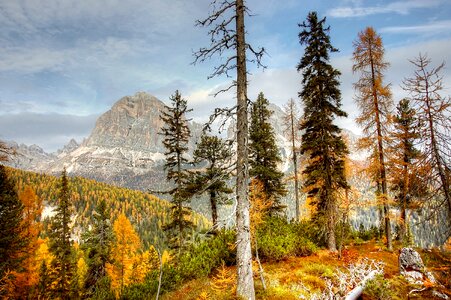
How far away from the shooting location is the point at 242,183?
9.01 m

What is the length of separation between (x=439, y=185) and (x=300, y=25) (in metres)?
12.3

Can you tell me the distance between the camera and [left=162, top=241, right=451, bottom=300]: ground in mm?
8143

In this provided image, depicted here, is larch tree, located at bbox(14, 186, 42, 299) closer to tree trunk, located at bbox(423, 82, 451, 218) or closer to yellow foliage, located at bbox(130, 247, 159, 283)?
yellow foliage, located at bbox(130, 247, 159, 283)

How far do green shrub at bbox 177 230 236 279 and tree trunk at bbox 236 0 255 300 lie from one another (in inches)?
174

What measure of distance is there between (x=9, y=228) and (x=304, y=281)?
66.5 feet

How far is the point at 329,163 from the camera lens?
1669 cm

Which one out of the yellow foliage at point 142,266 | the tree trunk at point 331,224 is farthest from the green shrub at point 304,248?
the yellow foliage at point 142,266

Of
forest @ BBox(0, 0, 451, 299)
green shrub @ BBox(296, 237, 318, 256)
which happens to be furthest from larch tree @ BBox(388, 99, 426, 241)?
green shrub @ BBox(296, 237, 318, 256)

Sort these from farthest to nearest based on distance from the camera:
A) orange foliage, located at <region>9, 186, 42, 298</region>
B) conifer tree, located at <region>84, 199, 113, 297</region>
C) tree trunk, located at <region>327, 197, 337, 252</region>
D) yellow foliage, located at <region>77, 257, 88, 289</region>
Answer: yellow foliage, located at <region>77, 257, 88, 289</region> → conifer tree, located at <region>84, 199, 113, 297</region> → orange foliage, located at <region>9, 186, 42, 298</region> → tree trunk, located at <region>327, 197, 337, 252</region>

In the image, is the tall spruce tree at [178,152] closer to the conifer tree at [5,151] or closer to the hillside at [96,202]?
the conifer tree at [5,151]

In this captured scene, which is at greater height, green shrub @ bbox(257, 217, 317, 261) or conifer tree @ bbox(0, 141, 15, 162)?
conifer tree @ bbox(0, 141, 15, 162)

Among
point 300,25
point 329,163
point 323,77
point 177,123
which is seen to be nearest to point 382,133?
point 329,163

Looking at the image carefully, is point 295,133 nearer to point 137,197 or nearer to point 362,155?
point 362,155

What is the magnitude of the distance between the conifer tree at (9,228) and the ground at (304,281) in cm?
1345
